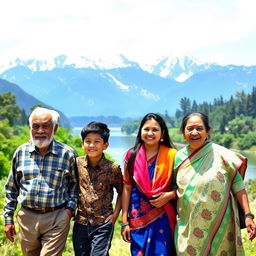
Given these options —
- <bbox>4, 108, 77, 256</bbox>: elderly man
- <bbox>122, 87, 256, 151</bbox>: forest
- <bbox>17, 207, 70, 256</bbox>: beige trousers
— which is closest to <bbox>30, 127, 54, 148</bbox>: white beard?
<bbox>4, 108, 77, 256</bbox>: elderly man

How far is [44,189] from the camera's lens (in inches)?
145

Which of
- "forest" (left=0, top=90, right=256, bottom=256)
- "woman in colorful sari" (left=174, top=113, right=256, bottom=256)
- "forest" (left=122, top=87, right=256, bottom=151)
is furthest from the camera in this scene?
"forest" (left=122, top=87, right=256, bottom=151)

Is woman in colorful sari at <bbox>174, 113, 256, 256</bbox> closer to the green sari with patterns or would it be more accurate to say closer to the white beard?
the green sari with patterns

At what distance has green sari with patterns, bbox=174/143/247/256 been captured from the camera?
360cm

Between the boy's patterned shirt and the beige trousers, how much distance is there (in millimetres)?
174

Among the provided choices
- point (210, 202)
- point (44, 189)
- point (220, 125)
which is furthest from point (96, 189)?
point (220, 125)

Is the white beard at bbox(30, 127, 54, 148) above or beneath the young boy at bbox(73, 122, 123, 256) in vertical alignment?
above

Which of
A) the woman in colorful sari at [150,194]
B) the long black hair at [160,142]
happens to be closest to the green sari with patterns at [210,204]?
the woman in colorful sari at [150,194]

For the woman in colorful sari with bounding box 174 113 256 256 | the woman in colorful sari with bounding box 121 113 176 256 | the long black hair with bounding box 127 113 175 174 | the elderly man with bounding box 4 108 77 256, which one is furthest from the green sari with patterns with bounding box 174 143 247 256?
the elderly man with bounding box 4 108 77 256

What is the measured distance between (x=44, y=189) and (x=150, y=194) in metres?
0.94

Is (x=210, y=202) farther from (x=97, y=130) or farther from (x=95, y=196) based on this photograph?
(x=97, y=130)

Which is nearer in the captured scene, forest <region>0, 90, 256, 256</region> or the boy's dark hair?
the boy's dark hair

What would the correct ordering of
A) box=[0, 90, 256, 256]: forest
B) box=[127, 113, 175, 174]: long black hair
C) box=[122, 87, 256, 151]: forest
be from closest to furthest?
box=[127, 113, 175, 174]: long black hair, box=[0, 90, 256, 256]: forest, box=[122, 87, 256, 151]: forest

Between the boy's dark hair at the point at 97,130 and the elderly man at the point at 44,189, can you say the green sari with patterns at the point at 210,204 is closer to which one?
the boy's dark hair at the point at 97,130
